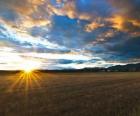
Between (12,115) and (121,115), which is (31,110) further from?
(121,115)

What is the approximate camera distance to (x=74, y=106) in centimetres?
1490

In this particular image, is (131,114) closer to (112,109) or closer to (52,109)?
(112,109)

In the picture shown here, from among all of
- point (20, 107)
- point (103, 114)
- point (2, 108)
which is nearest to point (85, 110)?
point (103, 114)

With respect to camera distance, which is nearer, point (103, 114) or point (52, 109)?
point (103, 114)

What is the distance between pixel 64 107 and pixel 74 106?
695mm

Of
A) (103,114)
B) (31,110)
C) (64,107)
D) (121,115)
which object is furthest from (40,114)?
(121,115)

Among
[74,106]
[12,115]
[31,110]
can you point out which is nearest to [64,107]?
[74,106]

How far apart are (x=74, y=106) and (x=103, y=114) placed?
270 centimetres

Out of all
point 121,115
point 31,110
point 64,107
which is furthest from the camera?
point 64,107

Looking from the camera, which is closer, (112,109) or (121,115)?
(121,115)

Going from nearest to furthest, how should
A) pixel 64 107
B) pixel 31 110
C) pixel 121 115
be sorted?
pixel 121 115 < pixel 31 110 < pixel 64 107

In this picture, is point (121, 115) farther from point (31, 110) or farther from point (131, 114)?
point (31, 110)

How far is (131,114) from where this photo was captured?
1227 centimetres

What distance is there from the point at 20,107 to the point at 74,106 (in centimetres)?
307
